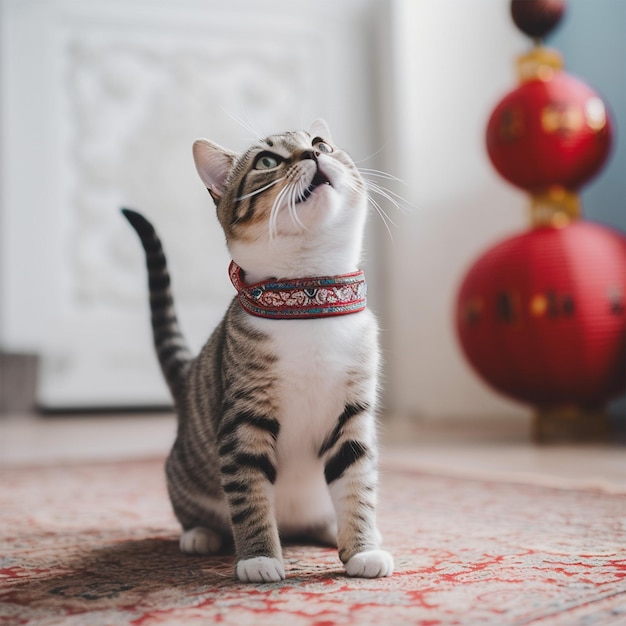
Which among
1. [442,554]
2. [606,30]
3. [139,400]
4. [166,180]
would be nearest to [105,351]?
[139,400]

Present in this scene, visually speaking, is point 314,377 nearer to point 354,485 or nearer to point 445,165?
point 354,485

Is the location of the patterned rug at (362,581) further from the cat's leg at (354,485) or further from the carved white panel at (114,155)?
the carved white panel at (114,155)

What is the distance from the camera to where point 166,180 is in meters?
4.14

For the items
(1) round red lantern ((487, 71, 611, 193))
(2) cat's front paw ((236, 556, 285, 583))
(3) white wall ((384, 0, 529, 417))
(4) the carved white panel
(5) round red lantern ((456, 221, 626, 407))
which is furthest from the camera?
(4) the carved white panel

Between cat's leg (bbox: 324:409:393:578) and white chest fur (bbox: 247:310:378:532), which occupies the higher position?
white chest fur (bbox: 247:310:378:532)

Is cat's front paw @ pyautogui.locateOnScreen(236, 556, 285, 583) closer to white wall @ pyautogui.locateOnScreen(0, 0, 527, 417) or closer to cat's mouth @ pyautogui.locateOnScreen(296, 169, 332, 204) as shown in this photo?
cat's mouth @ pyautogui.locateOnScreen(296, 169, 332, 204)

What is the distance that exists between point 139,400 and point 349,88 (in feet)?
6.69

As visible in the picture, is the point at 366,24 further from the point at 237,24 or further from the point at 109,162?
the point at 109,162

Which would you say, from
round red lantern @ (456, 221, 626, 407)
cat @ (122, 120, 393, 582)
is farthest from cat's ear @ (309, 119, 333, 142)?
round red lantern @ (456, 221, 626, 407)

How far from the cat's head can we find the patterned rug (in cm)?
41

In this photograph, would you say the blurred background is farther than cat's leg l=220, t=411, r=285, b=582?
Yes

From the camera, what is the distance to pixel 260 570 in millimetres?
970

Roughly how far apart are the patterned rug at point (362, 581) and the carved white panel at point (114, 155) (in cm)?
241

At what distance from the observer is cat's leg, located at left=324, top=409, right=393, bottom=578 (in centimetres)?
103
